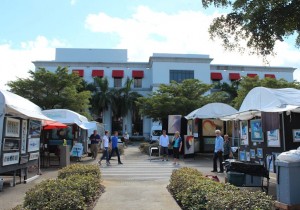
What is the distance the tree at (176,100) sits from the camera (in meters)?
34.2

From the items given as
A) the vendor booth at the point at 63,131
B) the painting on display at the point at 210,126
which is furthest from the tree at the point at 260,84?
the vendor booth at the point at 63,131

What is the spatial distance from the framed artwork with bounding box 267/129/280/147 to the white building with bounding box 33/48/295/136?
Result: 157ft

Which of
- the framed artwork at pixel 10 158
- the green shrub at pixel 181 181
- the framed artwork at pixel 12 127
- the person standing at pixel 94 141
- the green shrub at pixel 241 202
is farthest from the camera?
the person standing at pixel 94 141

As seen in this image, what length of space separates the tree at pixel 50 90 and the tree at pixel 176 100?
659cm

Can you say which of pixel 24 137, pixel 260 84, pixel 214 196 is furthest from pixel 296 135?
pixel 260 84

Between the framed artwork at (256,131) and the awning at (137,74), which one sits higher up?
the awning at (137,74)

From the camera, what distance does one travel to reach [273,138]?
41.9ft

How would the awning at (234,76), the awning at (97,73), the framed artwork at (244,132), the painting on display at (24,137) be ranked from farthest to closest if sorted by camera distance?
the awning at (234,76) → the awning at (97,73) → the framed artwork at (244,132) → the painting on display at (24,137)

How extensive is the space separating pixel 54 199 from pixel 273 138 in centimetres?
832

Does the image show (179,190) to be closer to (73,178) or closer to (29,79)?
(73,178)

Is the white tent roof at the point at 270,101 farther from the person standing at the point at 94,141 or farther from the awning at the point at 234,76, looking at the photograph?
the awning at the point at 234,76

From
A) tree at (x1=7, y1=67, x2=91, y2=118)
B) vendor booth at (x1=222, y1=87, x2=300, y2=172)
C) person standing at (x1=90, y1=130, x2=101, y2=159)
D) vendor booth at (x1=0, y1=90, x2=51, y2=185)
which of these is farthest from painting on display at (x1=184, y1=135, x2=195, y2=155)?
tree at (x1=7, y1=67, x2=91, y2=118)

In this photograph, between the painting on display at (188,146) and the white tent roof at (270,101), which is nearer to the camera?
the white tent roof at (270,101)

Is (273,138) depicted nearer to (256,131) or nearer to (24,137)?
(256,131)
